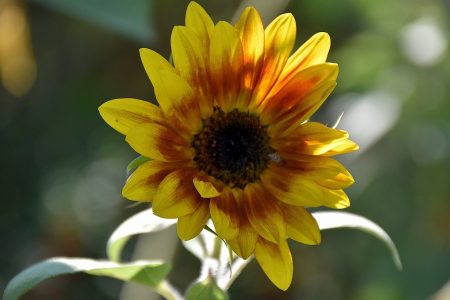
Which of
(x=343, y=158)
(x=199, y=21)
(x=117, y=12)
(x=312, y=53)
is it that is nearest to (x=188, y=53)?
(x=199, y=21)

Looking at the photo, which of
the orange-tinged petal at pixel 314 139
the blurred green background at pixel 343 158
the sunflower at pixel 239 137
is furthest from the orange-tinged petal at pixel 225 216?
the blurred green background at pixel 343 158

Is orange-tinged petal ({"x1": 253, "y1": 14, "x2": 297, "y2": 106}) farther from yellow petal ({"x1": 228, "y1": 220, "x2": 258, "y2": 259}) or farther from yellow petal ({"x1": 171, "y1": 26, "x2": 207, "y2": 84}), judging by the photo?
yellow petal ({"x1": 228, "y1": 220, "x2": 258, "y2": 259})

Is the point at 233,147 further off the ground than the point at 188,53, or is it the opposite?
the point at 188,53

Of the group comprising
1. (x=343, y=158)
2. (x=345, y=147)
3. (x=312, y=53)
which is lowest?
(x=343, y=158)

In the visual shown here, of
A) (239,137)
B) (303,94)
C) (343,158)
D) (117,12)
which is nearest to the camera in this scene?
(303,94)

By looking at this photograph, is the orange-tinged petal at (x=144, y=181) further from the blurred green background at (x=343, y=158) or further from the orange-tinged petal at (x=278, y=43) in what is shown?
the blurred green background at (x=343, y=158)

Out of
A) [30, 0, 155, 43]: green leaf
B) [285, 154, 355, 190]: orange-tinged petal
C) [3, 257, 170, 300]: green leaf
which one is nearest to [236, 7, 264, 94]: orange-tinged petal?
[285, 154, 355, 190]: orange-tinged petal

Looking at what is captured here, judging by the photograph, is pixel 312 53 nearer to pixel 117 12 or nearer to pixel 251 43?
pixel 251 43
